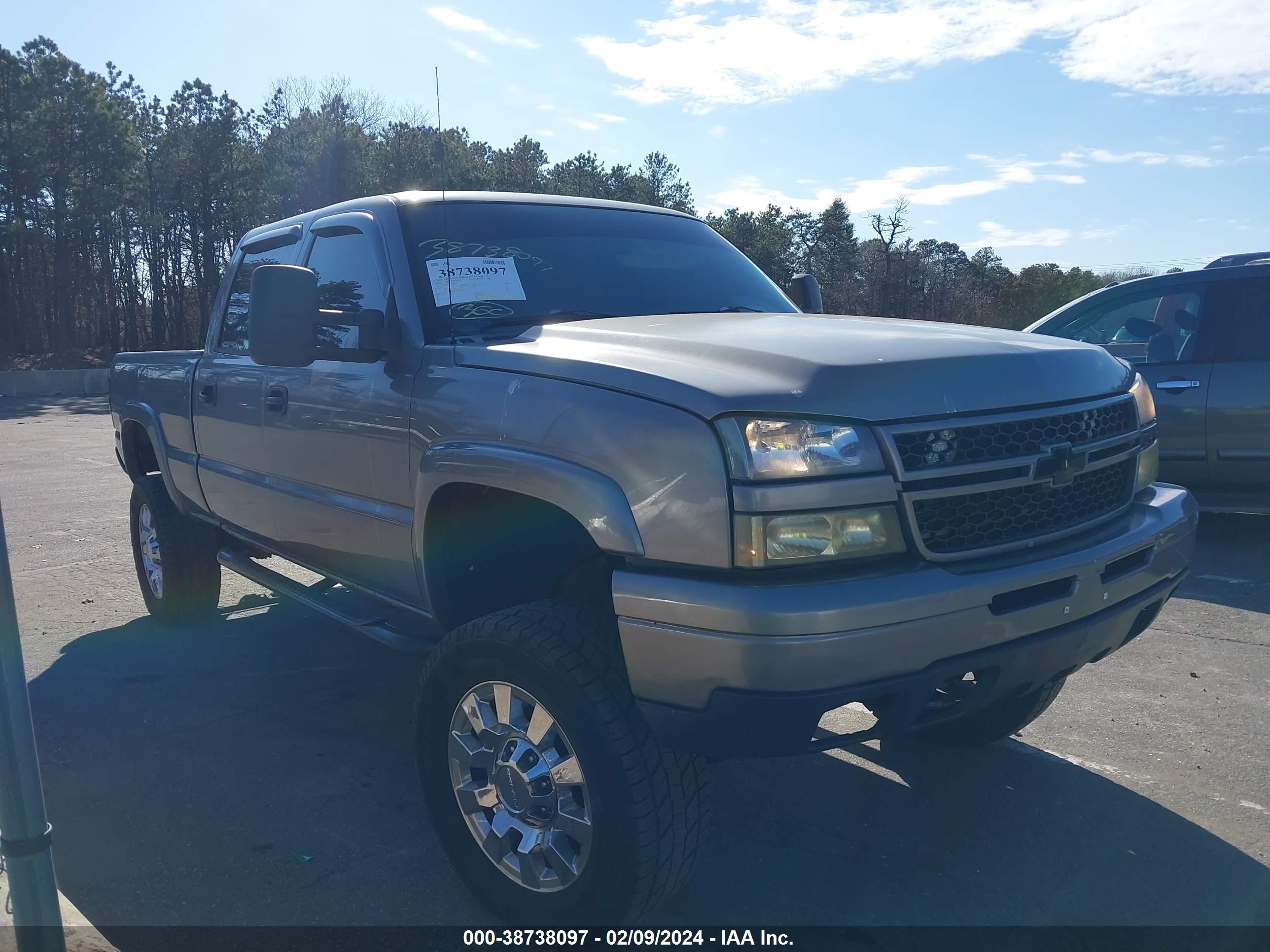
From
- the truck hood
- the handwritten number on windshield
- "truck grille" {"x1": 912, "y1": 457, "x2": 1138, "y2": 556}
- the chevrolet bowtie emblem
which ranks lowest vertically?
"truck grille" {"x1": 912, "y1": 457, "x2": 1138, "y2": 556}

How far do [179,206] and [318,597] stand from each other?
38.2 meters

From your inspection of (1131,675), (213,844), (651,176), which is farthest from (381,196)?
(651,176)

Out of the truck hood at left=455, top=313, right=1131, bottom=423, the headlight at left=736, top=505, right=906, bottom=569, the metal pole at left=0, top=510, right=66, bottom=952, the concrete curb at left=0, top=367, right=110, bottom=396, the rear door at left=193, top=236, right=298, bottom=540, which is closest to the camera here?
the metal pole at left=0, top=510, right=66, bottom=952

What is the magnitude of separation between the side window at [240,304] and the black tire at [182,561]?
1039 mm

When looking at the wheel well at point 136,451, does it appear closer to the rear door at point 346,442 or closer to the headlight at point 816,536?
the rear door at point 346,442

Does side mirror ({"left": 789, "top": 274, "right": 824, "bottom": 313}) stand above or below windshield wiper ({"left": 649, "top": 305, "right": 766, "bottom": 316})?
above

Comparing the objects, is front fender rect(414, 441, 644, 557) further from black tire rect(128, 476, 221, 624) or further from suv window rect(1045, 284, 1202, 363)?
suv window rect(1045, 284, 1202, 363)

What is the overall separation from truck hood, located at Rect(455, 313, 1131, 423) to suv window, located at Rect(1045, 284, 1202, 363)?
170 inches

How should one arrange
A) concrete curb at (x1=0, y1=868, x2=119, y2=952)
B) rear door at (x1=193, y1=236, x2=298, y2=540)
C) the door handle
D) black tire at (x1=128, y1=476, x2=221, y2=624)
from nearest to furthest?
Answer: concrete curb at (x1=0, y1=868, x2=119, y2=952), the door handle, rear door at (x1=193, y1=236, x2=298, y2=540), black tire at (x1=128, y1=476, x2=221, y2=624)

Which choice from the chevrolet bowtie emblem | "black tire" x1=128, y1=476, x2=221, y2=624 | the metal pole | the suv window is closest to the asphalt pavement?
"black tire" x1=128, y1=476, x2=221, y2=624

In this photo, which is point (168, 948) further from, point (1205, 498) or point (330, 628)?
point (1205, 498)

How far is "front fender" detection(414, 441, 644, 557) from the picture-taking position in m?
2.41

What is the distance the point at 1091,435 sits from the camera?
2848 millimetres

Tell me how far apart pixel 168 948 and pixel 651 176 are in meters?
60.6
